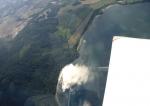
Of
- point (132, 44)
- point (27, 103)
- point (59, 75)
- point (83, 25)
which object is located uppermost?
point (132, 44)

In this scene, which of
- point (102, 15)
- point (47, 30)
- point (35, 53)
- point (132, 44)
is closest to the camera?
point (132, 44)

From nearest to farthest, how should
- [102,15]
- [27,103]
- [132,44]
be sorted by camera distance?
[132,44]
[27,103]
[102,15]

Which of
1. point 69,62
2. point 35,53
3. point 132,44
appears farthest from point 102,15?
point 132,44

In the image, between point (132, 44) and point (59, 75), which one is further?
point (59, 75)

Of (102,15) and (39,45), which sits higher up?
(102,15)

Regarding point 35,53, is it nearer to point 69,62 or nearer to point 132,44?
point 69,62

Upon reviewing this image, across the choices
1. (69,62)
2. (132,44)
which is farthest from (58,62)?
(132,44)
